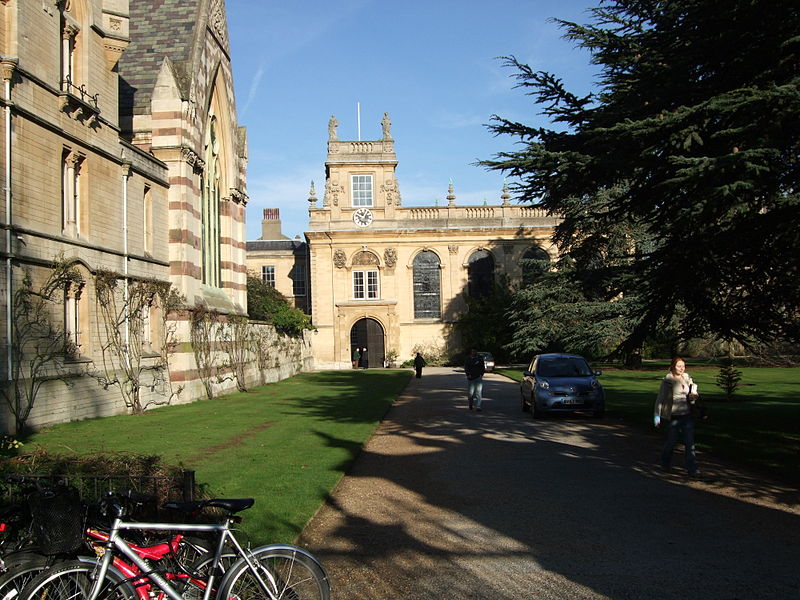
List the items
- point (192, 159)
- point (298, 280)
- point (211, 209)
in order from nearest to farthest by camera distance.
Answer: point (192, 159), point (211, 209), point (298, 280)

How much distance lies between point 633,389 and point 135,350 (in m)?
16.4

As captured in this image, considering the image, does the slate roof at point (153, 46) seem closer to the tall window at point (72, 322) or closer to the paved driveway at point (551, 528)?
the tall window at point (72, 322)

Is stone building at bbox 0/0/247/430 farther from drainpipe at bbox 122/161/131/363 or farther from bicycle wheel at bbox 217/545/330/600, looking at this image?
bicycle wheel at bbox 217/545/330/600

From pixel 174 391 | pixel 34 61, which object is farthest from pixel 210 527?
pixel 174 391

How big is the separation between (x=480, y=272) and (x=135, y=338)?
39918 mm

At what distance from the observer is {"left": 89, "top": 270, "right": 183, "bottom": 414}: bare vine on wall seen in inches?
739

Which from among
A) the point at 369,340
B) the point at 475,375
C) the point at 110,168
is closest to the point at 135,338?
the point at 110,168

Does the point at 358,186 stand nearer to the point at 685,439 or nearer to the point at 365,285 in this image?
the point at 365,285

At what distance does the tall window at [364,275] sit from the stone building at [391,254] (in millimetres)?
77

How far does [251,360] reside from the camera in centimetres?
3052

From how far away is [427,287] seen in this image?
5725 cm

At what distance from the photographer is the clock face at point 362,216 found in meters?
56.5

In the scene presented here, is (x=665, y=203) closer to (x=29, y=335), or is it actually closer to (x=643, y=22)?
(x=643, y=22)

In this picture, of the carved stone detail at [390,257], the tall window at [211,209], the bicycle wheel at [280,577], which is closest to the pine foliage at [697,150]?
the bicycle wheel at [280,577]
